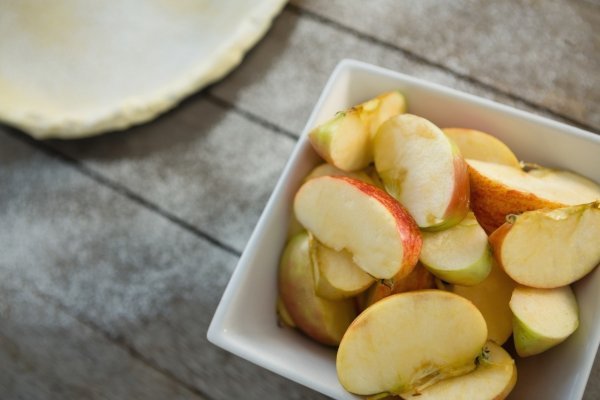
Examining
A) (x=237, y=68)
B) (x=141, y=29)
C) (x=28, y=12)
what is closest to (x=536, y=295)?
(x=237, y=68)

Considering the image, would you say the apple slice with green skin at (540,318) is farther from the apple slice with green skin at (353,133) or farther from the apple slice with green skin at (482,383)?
the apple slice with green skin at (353,133)

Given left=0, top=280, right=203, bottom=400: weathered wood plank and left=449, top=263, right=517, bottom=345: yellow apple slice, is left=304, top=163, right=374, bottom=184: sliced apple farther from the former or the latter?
left=0, top=280, right=203, bottom=400: weathered wood plank

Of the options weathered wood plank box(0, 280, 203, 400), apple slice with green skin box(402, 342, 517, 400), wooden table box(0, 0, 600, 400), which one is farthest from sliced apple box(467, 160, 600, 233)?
weathered wood plank box(0, 280, 203, 400)

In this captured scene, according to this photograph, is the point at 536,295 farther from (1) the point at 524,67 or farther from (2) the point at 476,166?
(1) the point at 524,67

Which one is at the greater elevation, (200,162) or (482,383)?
(482,383)

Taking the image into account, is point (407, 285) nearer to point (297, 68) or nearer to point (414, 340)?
point (414, 340)

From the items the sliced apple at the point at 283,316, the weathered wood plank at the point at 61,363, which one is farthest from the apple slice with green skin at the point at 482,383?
the weathered wood plank at the point at 61,363

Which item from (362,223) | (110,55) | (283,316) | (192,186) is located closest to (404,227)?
(362,223)
